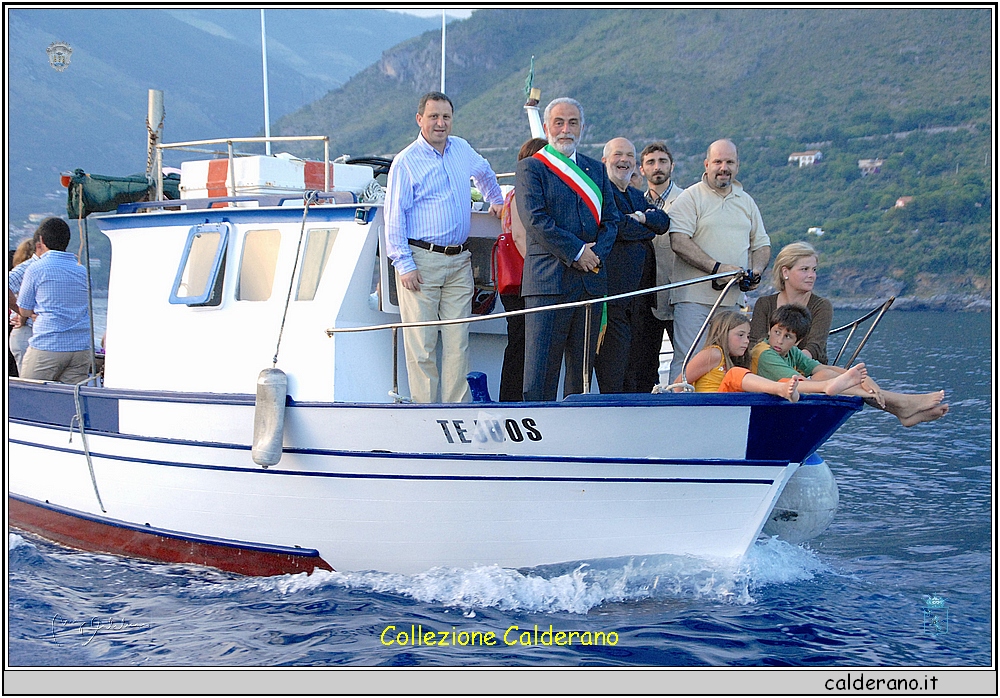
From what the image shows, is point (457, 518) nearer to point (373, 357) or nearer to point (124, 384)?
point (373, 357)

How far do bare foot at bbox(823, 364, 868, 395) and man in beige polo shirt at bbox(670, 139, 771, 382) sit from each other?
1540 mm

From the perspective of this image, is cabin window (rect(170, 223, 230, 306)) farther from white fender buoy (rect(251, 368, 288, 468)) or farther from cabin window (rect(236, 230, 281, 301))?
white fender buoy (rect(251, 368, 288, 468))

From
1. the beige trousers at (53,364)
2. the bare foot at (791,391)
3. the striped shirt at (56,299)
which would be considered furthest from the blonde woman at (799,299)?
the beige trousers at (53,364)

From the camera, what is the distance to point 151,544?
8570mm

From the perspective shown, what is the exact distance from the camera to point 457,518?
23.4ft

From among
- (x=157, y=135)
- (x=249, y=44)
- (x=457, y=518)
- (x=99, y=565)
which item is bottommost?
(x=99, y=565)

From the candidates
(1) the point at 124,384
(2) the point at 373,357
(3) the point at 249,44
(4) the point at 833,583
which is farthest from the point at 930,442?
(3) the point at 249,44

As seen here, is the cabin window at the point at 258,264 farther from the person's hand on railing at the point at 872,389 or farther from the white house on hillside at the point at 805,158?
the white house on hillside at the point at 805,158

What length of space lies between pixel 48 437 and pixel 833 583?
659 cm

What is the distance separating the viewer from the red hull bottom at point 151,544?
25.9ft

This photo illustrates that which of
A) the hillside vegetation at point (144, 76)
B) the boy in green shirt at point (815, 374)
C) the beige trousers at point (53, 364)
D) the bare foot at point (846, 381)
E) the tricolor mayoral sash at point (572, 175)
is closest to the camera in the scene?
the bare foot at point (846, 381)

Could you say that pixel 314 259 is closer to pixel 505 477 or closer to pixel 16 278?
pixel 505 477

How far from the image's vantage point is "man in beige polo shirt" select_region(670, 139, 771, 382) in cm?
763

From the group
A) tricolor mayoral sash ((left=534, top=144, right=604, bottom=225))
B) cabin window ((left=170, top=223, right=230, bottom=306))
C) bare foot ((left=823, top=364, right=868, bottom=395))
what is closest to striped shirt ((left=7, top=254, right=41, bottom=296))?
cabin window ((left=170, top=223, right=230, bottom=306))
